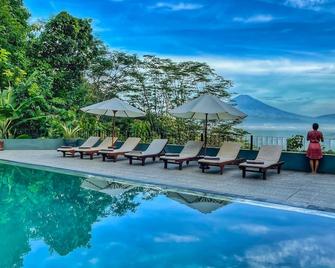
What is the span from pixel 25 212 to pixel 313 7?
630 inches

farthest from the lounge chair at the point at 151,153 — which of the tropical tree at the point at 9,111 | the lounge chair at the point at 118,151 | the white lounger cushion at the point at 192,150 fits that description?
the tropical tree at the point at 9,111

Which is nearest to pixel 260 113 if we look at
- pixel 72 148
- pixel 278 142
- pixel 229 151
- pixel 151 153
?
pixel 278 142

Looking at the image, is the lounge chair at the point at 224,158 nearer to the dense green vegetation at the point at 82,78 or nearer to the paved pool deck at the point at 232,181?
the paved pool deck at the point at 232,181

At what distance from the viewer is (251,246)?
17.9 feet

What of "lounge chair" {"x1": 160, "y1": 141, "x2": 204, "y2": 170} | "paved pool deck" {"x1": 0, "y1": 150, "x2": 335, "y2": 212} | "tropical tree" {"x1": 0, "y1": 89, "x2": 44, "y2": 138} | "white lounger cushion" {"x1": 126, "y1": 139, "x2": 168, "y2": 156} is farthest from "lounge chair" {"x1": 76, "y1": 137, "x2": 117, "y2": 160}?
"tropical tree" {"x1": 0, "y1": 89, "x2": 44, "y2": 138}

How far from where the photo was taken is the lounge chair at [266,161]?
993 centimetres

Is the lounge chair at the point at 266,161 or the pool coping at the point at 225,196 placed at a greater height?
the lounge chair at the point at 266,161

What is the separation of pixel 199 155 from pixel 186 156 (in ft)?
2.64

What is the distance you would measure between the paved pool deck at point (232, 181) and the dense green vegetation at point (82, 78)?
6.71 metres

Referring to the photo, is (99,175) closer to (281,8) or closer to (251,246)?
(251,246)

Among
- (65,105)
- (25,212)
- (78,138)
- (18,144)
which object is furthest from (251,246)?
(65,105)

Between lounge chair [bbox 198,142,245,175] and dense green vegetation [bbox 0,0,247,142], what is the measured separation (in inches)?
267

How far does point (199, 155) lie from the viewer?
502 inches

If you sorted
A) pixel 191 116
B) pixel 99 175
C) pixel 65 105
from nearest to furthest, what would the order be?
pixel 99 175 → pixel 191 116 → pixel 65 105
